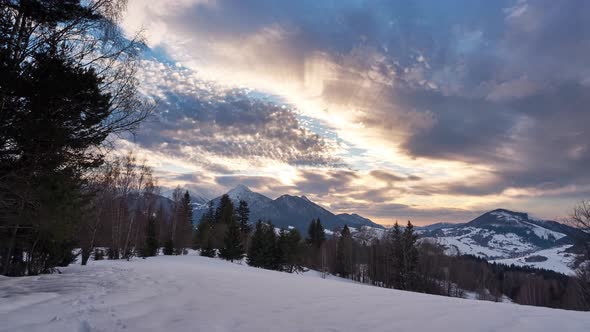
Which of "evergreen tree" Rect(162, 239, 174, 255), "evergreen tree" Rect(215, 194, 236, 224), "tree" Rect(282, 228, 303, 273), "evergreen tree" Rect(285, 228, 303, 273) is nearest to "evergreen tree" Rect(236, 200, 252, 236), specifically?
"evergreen tree" Rect(215, 194, 236, 224)

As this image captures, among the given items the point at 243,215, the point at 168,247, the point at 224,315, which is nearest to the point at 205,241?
the point at 168,247

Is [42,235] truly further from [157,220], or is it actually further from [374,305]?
[157,220]

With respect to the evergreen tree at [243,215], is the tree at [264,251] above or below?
below

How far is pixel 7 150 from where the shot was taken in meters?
7.13

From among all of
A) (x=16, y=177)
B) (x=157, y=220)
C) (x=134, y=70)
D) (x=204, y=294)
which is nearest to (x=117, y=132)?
(x=134, y=70)

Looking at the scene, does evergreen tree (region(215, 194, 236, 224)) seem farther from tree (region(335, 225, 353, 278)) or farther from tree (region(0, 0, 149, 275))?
tree (region(0, 0, 149, 275))

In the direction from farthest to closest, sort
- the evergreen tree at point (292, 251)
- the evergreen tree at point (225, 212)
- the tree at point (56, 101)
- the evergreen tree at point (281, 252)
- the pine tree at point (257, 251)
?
the evergreen tree at point (225, 212)
the evergreen tree at point (292, 251)
the evergreen tree at point (281, 252)
the pine tree at point (257, 251)
the tree at point (56, 101)

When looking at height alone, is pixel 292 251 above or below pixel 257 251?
below

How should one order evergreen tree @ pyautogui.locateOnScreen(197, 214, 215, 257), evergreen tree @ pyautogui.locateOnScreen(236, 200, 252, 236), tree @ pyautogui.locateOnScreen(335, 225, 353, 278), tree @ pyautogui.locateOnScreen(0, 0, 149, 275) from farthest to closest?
evergreen tree @ pyautogui.locateOnScreen(236, 200, 252, 236)
tree @ pyautogui.locateOnScreen(335, 225, 353, 278)
evergreen tree @ pyautogui.locateOnScreen(197, 214, 215, 257)
tree @ pyautogui.locateOnScreen(0, 0, 149, 275)

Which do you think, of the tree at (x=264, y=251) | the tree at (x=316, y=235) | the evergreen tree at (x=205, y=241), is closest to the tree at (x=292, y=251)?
the tree at (x=264, y=251)

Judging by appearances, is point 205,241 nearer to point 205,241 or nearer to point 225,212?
point 205,241

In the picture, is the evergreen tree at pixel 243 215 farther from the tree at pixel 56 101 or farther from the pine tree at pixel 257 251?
the tree at pixel 56 101

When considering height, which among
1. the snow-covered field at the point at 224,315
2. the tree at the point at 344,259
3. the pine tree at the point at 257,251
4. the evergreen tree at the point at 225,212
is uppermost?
the evergreen tree at the point at 225,212

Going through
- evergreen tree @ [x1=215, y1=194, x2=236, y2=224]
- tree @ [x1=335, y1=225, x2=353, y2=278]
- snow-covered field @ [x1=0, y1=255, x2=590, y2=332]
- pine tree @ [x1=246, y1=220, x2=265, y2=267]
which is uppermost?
evergreen tree @ [x1=215, y1=194, x2=236, y2=224]
